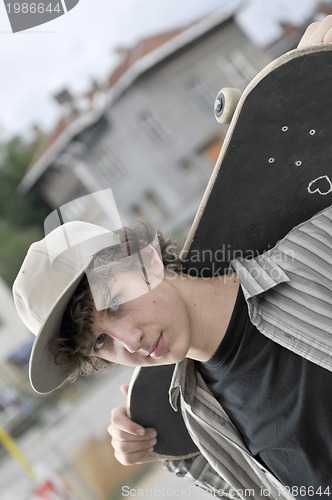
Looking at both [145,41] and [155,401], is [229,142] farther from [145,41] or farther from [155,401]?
[145,41]

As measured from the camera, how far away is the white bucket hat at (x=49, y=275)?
33.4 inches

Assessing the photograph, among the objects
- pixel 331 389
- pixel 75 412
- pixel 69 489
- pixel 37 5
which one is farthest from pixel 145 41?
pixel 331 389

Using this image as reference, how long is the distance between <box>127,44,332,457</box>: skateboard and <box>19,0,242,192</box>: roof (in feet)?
4.89

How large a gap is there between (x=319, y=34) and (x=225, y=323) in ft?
1.27

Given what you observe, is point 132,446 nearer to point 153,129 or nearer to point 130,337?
point 130,337

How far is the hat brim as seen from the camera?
0.82 m

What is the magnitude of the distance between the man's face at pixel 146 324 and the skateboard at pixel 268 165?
4.5 inches

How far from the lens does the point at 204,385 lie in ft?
3.17

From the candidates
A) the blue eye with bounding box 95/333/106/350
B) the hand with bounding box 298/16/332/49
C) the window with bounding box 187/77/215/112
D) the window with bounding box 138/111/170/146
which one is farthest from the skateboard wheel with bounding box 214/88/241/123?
the window with bounding box 138/111/170/146

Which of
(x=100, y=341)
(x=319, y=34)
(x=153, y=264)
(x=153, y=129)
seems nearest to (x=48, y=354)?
(x=100, y=341)

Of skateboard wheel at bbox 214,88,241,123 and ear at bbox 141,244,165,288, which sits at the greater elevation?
skateboard wheel at bbox 214,88,241,123

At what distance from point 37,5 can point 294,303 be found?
63cm

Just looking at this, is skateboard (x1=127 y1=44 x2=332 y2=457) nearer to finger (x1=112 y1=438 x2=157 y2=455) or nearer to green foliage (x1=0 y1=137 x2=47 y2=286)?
finger (x1=112 y1=438 x2=157 y2=455)

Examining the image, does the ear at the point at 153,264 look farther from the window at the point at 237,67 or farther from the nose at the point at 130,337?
the window at the point at 237,67
